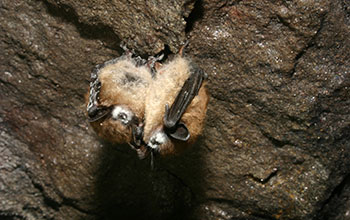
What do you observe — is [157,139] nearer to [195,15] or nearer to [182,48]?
[182,48]

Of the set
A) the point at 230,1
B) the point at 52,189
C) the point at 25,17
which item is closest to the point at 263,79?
the point at 230,1

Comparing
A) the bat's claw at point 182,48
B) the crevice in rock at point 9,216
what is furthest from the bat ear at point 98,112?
the crevice in rock at point 9,216

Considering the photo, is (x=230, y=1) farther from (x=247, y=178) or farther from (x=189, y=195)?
(x=189, y=195)

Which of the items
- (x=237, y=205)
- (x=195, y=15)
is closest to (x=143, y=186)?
(x=237, y=205)

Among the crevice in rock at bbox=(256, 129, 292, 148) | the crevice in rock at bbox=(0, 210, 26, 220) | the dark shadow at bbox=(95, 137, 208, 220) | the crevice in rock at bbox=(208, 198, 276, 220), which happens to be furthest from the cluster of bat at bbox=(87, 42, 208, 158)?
the crevice in rock at bbox=(0, 210, 26, 220)

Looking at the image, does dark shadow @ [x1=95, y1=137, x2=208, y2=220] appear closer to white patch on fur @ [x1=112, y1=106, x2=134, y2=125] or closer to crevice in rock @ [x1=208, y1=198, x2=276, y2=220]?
crevice in rock @ [x1=208, y1=198, x2=276, y2=220]

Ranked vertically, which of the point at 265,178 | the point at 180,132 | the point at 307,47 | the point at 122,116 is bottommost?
the point at 265,178
